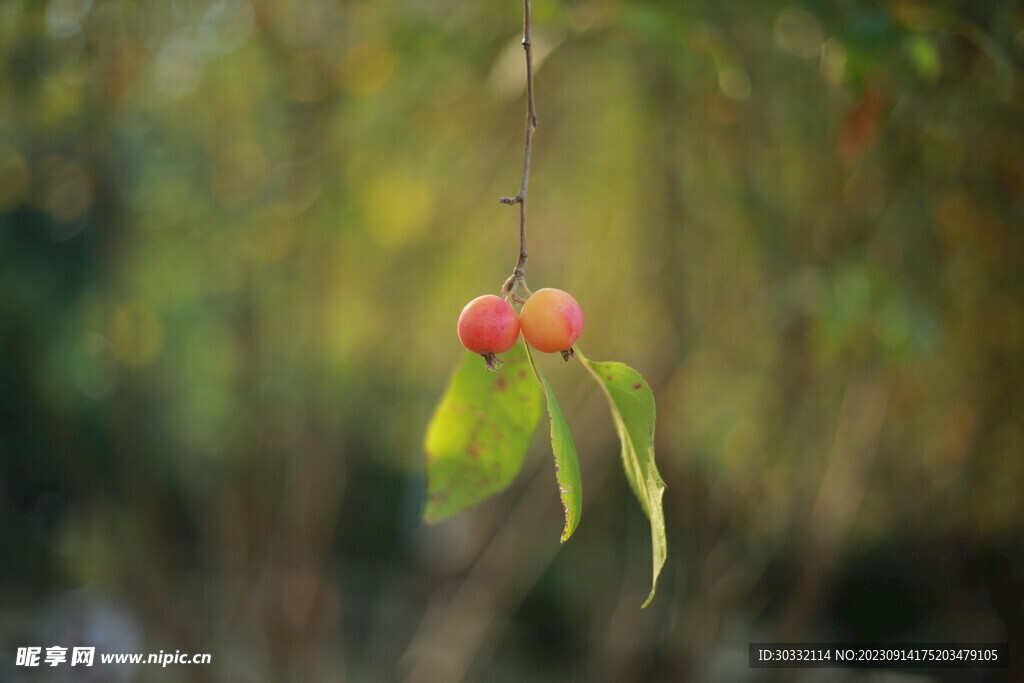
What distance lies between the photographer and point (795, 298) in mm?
1501

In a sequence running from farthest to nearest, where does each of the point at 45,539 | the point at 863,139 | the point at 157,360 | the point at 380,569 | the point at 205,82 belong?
the point at 380,569 < the point at 45,539 < the point at 157,360 < the point at 205,82 < the point at 863,139

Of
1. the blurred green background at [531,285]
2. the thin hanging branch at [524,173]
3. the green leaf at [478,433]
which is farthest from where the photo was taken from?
the blurred green background at [531,285]

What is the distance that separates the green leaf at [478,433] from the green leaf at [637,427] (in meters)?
0.09

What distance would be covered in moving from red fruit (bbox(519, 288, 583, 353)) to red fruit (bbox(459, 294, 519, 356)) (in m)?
0.01

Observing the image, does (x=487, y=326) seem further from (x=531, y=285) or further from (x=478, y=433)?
(x=531, y=285)

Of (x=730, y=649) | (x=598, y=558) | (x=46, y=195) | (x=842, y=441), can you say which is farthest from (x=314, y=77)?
(x=598, y=558)

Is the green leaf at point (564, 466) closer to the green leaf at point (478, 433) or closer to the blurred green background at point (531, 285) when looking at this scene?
the green leaf at point (478, 433)

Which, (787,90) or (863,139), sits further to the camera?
(787,90)

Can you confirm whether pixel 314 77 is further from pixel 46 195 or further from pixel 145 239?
pixel 46 195

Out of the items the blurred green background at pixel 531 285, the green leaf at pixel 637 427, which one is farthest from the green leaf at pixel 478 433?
the blurred green background at pixel 531 285

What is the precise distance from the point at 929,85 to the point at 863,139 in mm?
142

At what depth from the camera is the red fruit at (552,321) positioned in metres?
0.47

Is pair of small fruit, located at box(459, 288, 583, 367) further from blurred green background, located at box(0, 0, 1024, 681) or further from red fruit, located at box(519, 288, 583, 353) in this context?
blurred green background, located at box(0, 0, 1024, 681)

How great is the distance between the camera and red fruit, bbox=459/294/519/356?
0.48 meters
